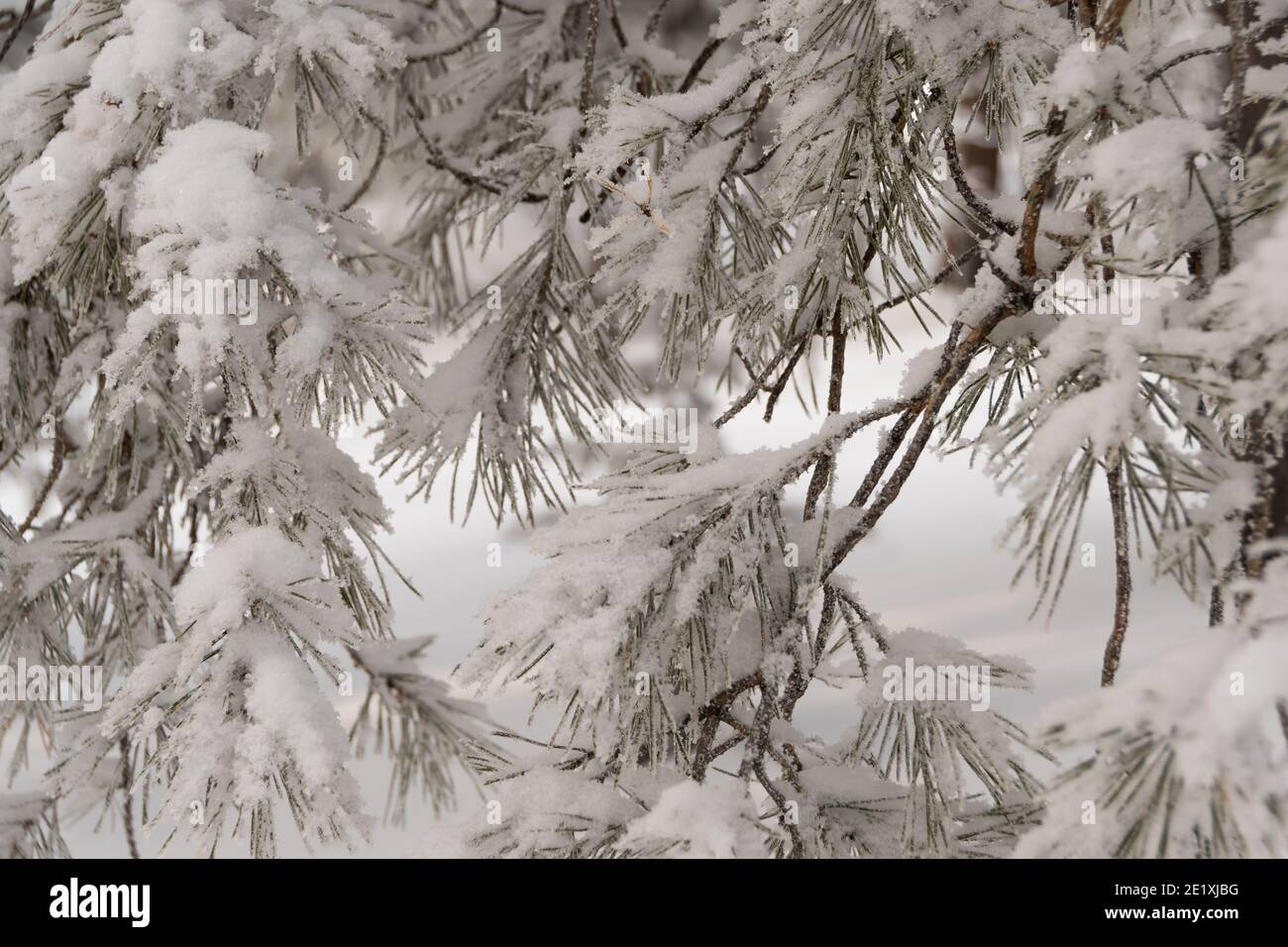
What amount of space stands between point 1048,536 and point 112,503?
1109mm

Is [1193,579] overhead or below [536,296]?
below

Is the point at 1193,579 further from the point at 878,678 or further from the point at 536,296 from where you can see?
the point at 536,296

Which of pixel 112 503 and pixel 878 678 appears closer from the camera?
pixel 878 678

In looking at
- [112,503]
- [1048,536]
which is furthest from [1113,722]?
[112,503]

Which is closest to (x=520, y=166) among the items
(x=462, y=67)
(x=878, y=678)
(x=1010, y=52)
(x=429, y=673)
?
(x=462, y=67)

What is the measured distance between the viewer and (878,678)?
0.69m

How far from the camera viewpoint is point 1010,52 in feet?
2.43

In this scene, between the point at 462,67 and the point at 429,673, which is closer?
the point at 462,67
